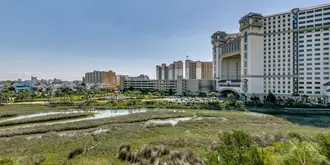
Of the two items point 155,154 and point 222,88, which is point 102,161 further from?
point 222,88

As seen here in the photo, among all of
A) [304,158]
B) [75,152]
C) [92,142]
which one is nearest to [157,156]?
[75,152]

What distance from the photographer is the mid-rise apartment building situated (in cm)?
14269

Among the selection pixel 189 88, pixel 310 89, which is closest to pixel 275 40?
pixel 310 89

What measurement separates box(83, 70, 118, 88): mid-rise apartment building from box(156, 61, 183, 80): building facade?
154ft

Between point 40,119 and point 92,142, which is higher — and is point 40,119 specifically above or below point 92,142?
below

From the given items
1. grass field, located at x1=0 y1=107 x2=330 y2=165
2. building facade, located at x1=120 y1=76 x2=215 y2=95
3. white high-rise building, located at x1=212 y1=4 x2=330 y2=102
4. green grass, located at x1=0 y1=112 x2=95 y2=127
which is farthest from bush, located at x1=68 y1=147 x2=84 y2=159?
building facade, located at x1=120 y1=76 x2=215 y2=95

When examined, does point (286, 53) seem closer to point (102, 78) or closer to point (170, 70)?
point (170, 70)

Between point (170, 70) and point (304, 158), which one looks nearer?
point (304, 158)

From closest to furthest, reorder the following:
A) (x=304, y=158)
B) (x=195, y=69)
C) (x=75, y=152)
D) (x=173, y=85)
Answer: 1. (x=304, y=158)
2. (x=75, y=152)
3. (x=173, y=85)
4. (x=195, y=69)

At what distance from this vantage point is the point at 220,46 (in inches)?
2904

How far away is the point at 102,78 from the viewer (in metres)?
143

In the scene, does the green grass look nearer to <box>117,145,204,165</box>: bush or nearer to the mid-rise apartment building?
<box>117,145,204,165</box>: bush

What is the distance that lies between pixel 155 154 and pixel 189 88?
2809 inches

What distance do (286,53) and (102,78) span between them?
434ft
